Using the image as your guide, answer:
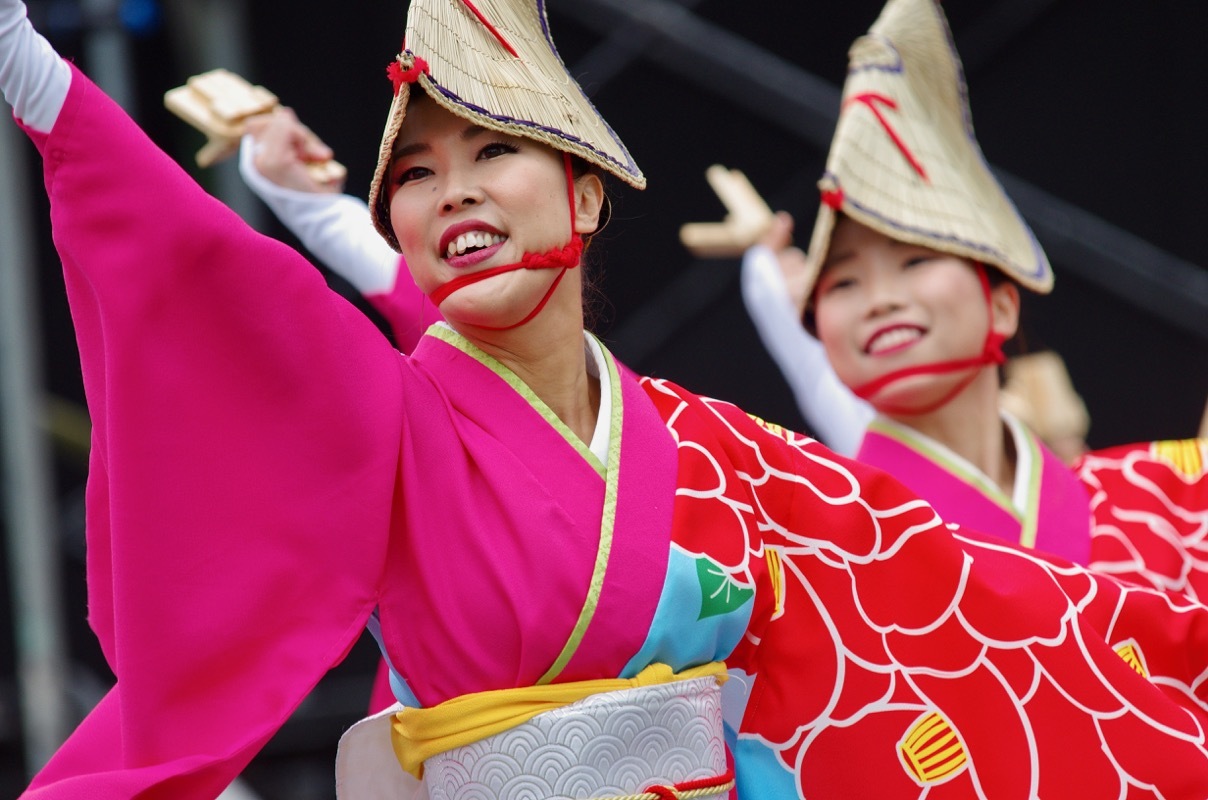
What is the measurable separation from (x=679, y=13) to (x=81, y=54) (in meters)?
1.35

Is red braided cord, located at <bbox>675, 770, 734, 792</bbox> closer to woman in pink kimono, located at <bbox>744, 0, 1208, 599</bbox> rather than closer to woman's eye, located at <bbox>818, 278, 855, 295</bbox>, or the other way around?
woman in pink kimono, located at <bbox>744, 0, 1208, 599</bbox>

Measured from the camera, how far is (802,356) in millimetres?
2756

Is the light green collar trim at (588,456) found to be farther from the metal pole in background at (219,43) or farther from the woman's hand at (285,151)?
the metal pole in background at (219,43)

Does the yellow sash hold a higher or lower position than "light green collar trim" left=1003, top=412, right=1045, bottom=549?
lower

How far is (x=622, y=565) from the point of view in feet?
5.08

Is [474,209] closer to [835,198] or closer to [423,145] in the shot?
[423,145]

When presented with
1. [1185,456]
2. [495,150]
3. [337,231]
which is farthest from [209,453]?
[1185,456]

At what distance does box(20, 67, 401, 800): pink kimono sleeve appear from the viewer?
1.39 meters

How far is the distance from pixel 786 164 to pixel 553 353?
91.1 inches

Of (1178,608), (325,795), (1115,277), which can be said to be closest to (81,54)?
(325,795)

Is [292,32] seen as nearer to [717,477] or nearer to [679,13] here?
[679,13]

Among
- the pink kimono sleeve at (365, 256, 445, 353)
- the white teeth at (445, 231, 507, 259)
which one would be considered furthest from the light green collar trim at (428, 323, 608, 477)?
the pink kimono sleeve at (365, 256, 445, 353)

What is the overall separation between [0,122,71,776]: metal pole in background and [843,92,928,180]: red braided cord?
5.23 ft

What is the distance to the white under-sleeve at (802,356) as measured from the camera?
2686mm
